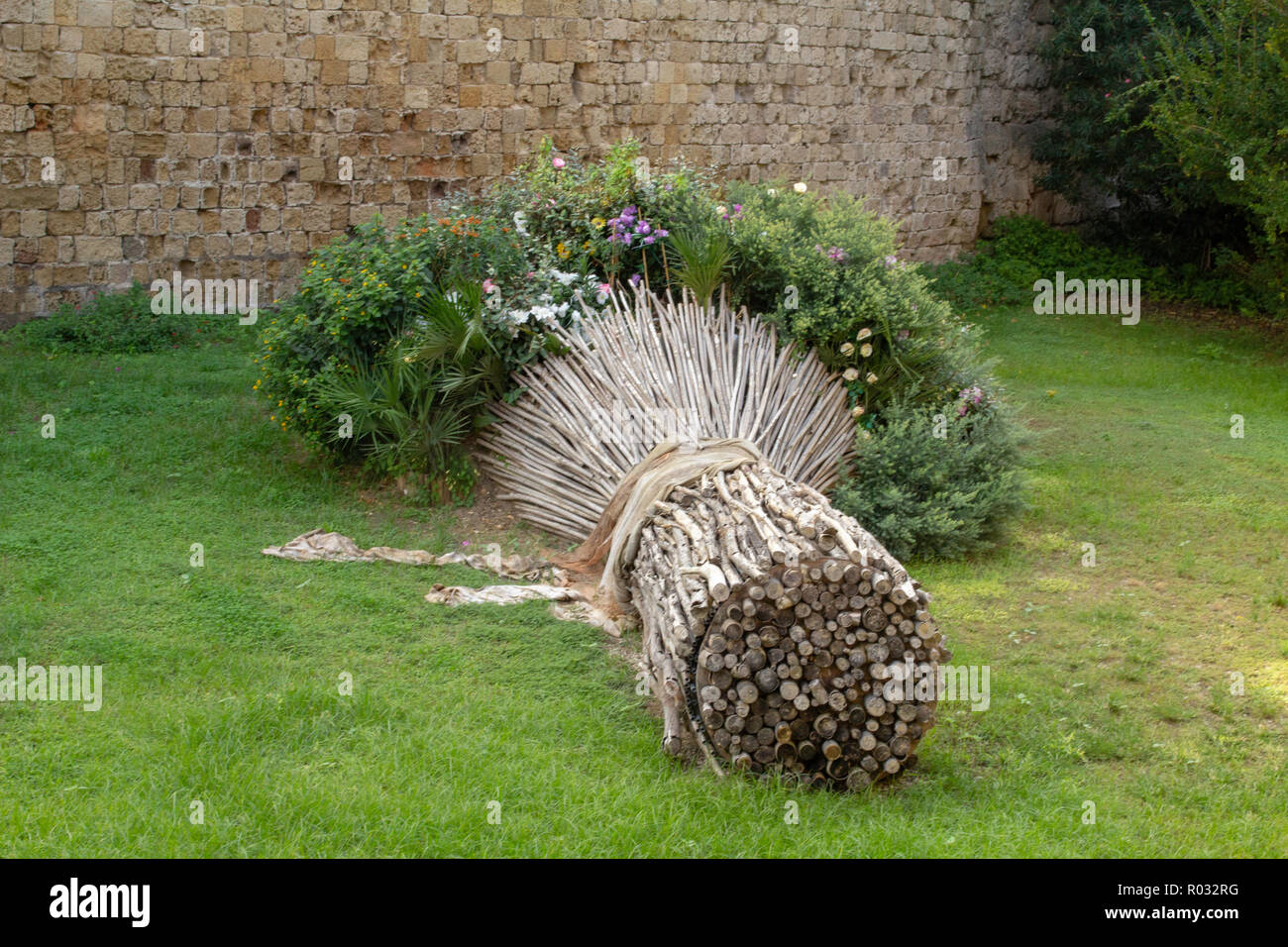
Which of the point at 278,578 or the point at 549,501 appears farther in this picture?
the point at 549,501

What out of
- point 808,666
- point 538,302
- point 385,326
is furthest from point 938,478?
point 385,326

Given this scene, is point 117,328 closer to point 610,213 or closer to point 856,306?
point 610,213

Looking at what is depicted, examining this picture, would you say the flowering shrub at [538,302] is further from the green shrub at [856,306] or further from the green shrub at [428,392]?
the green shrub at [856,306]

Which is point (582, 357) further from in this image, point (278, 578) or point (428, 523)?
point (278, 578)

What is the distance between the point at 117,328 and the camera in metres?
10.5

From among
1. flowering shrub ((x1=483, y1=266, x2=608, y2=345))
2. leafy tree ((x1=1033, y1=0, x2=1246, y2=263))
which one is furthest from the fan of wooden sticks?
leafy tree ((x1=1033, y1=0, x2=1246, y2=263))

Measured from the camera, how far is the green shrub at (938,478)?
22.9 ft

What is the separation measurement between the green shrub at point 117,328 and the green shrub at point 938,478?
630cm

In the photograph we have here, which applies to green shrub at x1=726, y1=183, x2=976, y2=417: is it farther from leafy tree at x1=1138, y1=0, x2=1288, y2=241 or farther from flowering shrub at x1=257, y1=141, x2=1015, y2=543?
leafy tree at x1=1138, y1=0, x2=1288, y2=241

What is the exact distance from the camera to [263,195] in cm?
1158

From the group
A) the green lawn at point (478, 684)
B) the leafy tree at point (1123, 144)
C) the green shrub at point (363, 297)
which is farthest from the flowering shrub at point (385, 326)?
the leafy tree at point (1123, 144)

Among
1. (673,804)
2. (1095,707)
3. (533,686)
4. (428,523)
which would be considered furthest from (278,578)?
(1095,707)

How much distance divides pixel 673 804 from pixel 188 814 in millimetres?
1507

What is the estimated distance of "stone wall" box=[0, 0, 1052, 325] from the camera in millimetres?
10531
